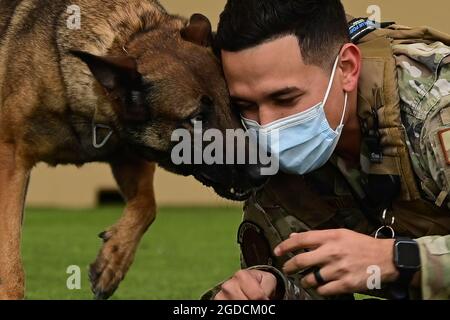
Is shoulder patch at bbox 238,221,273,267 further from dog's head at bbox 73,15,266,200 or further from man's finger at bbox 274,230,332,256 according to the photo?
man's finger at bbox 274,230,332,256

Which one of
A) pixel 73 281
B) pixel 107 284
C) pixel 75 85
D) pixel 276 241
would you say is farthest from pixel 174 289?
Result: pixel 276 241

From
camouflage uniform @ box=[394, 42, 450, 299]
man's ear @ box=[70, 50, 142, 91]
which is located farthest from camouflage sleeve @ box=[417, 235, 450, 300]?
man's ear @ box=[70, 50, 142, 91]

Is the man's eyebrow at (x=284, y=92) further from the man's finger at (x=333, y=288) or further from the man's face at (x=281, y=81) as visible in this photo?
the man's finger at (x=333, y=288)

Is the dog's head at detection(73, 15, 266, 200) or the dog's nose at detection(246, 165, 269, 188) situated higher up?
the dog's head at detection(73, 15, 266, 200)

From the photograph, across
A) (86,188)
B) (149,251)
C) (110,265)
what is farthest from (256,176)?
(86,188)

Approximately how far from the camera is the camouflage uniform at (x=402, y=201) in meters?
2.42

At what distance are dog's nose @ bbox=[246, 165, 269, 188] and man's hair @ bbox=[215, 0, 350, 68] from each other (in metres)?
0.52

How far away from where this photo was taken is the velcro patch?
2.40 m

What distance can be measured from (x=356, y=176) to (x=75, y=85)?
1275 millimetres

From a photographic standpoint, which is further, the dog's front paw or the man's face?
the dog's front paw

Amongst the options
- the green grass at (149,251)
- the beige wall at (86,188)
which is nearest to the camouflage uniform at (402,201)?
the green grass at (149,251)

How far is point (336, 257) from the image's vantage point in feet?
7.54

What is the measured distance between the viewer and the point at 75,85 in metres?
3.59

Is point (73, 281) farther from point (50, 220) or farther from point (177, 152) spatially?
point (50, 220)
